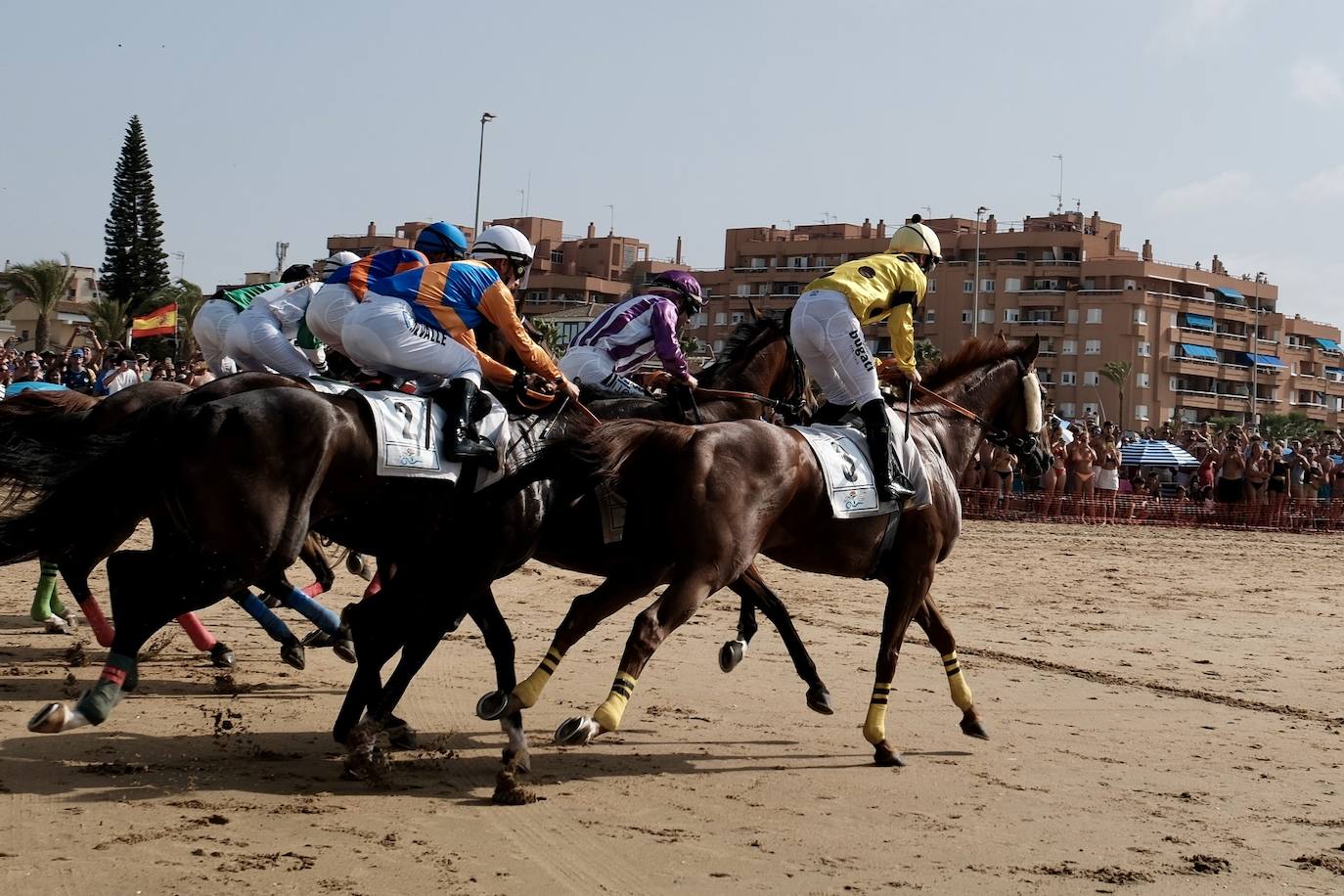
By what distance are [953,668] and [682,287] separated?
11.3ft

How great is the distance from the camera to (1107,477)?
26.7 meters

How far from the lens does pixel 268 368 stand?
9.86m

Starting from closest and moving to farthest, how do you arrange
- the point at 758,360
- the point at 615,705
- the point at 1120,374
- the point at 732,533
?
the point at 615,705 → the point at 732,533 → the point at 758,360 → the point at 1120,374

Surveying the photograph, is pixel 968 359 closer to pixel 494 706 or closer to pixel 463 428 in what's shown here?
pixel 463 428

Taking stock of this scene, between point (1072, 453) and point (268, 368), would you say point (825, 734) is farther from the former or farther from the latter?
point (1072, 453)

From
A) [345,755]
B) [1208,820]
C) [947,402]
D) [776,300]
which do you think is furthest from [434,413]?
[776,300]

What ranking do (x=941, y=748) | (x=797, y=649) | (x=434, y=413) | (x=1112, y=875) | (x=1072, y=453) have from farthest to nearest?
1. (x=1072, y=453)
2. (x=797, y=649)
3. (x=941, y=748)
4. (x=434, y=413)
5. (x=1112, y=875)

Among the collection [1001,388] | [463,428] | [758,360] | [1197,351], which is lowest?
[463,428]

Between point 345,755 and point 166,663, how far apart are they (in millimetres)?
3081

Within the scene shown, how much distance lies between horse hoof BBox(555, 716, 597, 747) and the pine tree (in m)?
49.7

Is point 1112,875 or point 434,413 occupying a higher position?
point 434,413

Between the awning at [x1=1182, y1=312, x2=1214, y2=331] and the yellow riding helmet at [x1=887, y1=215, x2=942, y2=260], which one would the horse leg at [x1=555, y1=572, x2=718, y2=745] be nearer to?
the yellow riding helmet at [x1=887, y1=215, x2=942, y2=260]

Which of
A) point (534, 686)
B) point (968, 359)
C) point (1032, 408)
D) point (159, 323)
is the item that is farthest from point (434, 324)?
point (159, 323)

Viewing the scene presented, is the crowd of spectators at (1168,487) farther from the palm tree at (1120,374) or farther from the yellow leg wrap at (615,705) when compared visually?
the palm tree at (1120,374)
